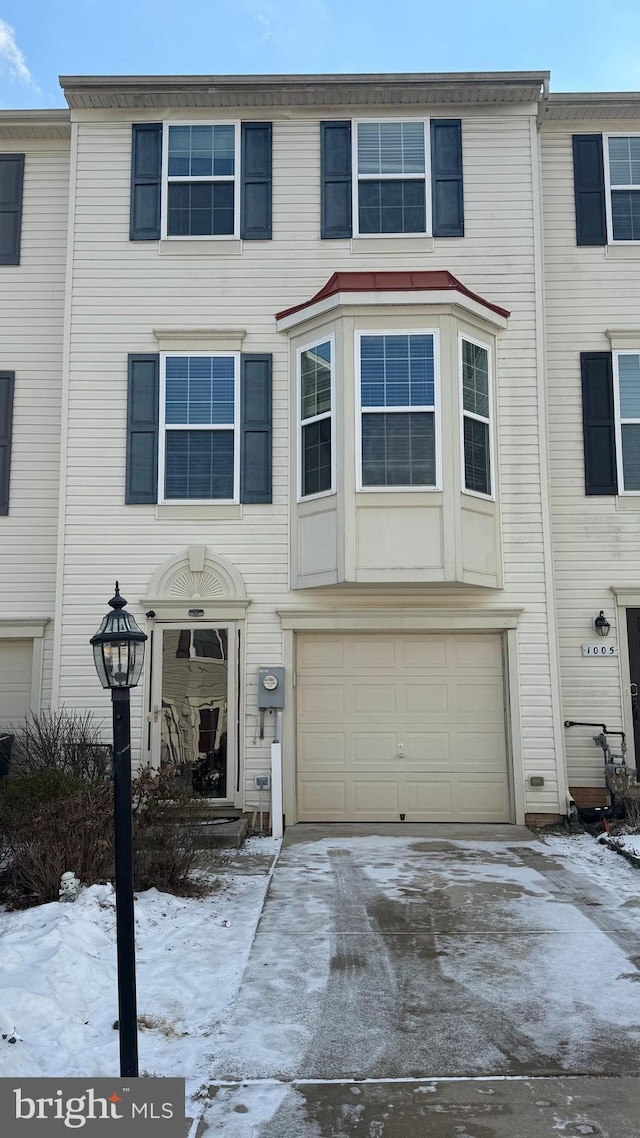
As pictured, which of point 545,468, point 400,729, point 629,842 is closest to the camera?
point 629,842

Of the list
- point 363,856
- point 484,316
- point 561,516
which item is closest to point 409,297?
point 484,316

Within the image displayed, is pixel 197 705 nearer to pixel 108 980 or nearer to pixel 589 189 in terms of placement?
pixel 108 980

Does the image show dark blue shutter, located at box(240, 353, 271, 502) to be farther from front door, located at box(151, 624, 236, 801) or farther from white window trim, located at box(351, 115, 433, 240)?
white window trim, located at box(351, 115, 433, 240)

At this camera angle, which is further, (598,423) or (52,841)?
(598,423)

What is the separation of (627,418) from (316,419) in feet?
A: 12.9


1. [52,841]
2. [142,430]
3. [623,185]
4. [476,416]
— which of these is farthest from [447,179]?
[52,841]

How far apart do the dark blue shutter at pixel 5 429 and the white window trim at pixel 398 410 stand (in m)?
4.43

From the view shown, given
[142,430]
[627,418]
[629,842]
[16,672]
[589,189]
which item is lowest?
[629,842]

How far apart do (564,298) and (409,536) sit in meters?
4.03

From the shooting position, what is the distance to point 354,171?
11180 millimetres

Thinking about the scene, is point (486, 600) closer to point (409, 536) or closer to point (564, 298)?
point (409, 536)

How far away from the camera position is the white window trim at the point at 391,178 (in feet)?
36.4

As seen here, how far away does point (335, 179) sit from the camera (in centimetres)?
1119

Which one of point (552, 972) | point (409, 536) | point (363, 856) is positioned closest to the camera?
point (552, 972)
